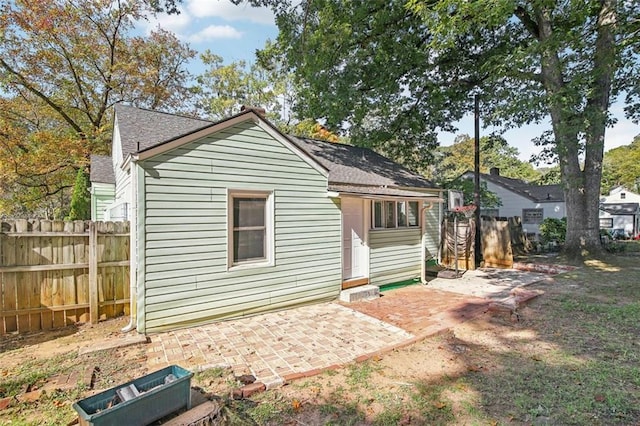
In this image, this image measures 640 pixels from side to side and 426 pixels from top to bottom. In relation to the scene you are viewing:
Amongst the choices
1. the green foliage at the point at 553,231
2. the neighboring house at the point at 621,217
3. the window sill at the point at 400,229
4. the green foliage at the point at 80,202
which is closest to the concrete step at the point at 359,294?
the window sill at the point at 400,229

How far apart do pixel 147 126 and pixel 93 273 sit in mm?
3839

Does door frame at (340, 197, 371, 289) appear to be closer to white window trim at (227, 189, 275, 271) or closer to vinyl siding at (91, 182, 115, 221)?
white window trim at (227, 189, 275, 271)

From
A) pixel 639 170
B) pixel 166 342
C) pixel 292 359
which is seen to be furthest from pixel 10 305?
pixel 639 170

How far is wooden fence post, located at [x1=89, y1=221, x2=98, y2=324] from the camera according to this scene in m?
5.37

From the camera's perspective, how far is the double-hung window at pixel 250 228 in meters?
5.93

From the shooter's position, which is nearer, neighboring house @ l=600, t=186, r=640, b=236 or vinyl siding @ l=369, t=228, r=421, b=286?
vinyl siding @ l=369, t=228, r=421, b=286

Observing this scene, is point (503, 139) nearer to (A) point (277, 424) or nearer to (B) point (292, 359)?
(B) point (292, 359)

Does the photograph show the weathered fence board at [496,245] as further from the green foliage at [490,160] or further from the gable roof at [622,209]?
the green foliage at [490,160]

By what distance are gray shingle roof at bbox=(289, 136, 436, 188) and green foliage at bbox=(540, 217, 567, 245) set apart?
10.3m

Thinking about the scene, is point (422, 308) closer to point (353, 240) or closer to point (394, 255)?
point (394, 255)

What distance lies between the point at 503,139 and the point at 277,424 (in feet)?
53.1

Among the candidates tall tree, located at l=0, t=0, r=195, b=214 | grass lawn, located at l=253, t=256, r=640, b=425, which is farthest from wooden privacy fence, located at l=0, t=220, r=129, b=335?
tall tree, located at l=0, t=0, r=195, b=214

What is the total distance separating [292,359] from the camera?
14.0 feet

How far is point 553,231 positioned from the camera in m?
17.5
